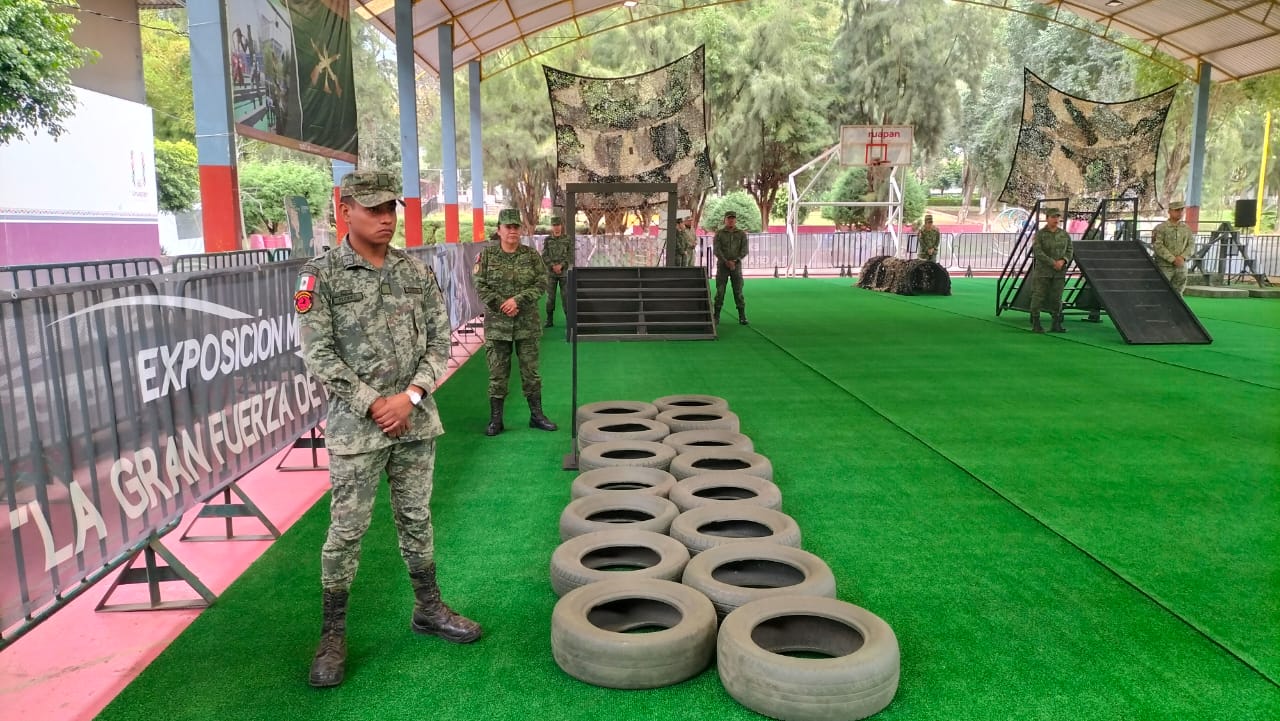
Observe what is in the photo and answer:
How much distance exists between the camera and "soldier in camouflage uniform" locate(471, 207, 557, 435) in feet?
21.7

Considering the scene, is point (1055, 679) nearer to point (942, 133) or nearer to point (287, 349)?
point (287, 349)

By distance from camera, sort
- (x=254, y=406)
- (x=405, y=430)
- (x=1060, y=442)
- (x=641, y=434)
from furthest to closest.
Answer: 1. (x=1060, y=442)
2. (x=641, y=434)
3. (x=254, y=406)
4. (x=405, y=430)

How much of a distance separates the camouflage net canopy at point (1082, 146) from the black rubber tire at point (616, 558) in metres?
19.4

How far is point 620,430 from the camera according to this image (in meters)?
6.13

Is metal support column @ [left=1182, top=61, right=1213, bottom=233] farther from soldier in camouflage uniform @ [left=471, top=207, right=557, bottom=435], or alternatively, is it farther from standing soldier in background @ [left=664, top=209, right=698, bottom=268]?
soldier in camouflage uniform @ [left=471, top=207, right=557, bottom=435]

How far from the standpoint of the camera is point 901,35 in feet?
122

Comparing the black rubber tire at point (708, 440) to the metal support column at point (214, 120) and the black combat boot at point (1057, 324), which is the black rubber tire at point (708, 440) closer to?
the metal support column at point (214, 120)

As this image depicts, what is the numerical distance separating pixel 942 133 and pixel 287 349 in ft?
125

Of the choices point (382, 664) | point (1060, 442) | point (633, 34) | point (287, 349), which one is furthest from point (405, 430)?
point (633, 34)

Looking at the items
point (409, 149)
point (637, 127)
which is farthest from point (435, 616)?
point (637, 127)

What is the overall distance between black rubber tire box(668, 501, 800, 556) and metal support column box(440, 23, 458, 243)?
13.7m

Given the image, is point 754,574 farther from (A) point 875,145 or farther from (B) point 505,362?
(A) point 875,145

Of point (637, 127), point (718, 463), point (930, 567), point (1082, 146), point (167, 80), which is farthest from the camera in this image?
point (167, 80)

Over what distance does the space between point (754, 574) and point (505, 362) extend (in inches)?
138
